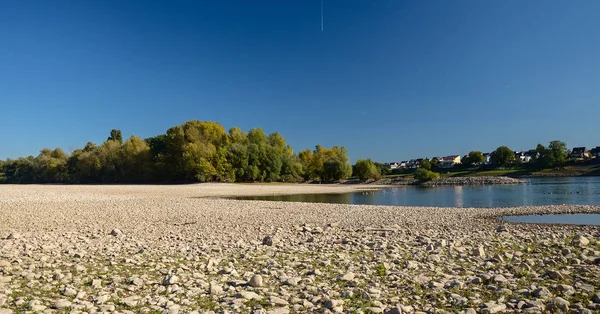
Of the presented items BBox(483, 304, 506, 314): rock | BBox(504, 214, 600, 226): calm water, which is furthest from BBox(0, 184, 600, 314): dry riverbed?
BBox(504, 214, 600, 226): calm water

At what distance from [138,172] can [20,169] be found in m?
53.5

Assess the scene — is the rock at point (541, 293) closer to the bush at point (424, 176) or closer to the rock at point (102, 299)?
the rock at point (102, 299)

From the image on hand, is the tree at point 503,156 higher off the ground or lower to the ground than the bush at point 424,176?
higher

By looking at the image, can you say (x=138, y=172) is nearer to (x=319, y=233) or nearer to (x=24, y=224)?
(x=24, y=224)

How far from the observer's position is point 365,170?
9169cm

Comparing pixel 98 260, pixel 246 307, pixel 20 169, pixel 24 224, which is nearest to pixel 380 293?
pixel 246 307

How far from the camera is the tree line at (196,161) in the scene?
239ft

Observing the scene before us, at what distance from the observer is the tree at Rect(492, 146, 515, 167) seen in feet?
380

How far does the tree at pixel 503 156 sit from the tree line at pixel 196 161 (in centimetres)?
5978

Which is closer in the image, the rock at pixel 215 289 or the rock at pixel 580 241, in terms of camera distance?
the rock at pixel 215 289

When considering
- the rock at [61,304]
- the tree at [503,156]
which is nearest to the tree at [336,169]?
the tree at [503,156]

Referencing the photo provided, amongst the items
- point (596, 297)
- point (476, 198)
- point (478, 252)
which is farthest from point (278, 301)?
point (476, 198)

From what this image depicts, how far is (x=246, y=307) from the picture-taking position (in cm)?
549

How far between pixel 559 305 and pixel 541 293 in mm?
518
